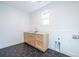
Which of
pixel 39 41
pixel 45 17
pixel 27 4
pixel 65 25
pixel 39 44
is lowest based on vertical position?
pixel 39 44

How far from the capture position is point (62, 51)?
8.36 feet

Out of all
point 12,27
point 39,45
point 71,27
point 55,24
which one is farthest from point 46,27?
point 12,27

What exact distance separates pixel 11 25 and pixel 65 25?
9.39 feet

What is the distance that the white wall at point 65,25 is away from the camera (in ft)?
7.03

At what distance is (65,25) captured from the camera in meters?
2.40

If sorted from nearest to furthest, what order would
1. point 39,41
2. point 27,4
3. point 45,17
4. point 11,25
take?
point 39,41, point 27,4, point 45,17, point 11,25

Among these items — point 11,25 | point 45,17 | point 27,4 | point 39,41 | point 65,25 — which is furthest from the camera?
point 11,25

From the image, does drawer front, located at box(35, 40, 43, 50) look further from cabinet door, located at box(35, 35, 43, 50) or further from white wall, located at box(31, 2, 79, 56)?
white wall, located at box(31, 2, 79, 56)

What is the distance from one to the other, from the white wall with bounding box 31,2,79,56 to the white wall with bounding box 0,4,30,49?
193cm

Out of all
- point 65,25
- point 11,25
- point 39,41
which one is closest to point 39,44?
point 39,41

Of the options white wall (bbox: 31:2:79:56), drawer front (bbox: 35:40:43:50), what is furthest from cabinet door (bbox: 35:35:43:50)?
white wall (bbox: 31:2:79:56)

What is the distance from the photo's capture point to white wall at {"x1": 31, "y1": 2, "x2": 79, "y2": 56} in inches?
84.4

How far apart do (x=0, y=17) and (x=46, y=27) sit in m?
2.36

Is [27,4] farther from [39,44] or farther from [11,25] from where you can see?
[39,44]
